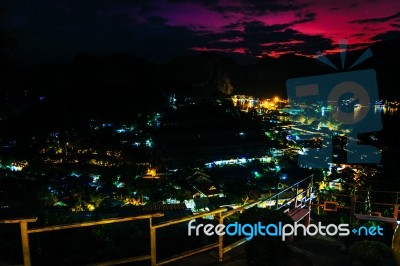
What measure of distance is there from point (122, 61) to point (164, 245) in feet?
301

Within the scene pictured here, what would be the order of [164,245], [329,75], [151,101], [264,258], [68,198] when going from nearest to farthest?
[264,258], [164,245], [68,198], [151,101], [329,75]

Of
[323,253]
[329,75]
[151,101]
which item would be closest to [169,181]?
[323,253]

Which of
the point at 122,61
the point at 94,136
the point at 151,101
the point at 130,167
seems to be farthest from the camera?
the point at 122,61

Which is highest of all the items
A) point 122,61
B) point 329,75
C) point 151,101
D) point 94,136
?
point 122,61

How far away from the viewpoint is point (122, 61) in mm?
91438

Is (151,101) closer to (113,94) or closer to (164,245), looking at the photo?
(113,94)

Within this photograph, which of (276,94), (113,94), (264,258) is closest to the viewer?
(264,258)

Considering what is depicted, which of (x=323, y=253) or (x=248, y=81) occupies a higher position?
(x=248, y=81)

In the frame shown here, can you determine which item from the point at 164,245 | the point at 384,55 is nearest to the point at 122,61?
the point at 384,55

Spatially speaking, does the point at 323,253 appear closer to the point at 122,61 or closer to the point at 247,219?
the point at 247,219

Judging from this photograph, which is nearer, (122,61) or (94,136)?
(94,136)

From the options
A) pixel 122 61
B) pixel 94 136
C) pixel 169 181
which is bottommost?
pixel 169 181

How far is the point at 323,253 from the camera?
4578 millimetres

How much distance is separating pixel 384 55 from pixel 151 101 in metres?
51.6
